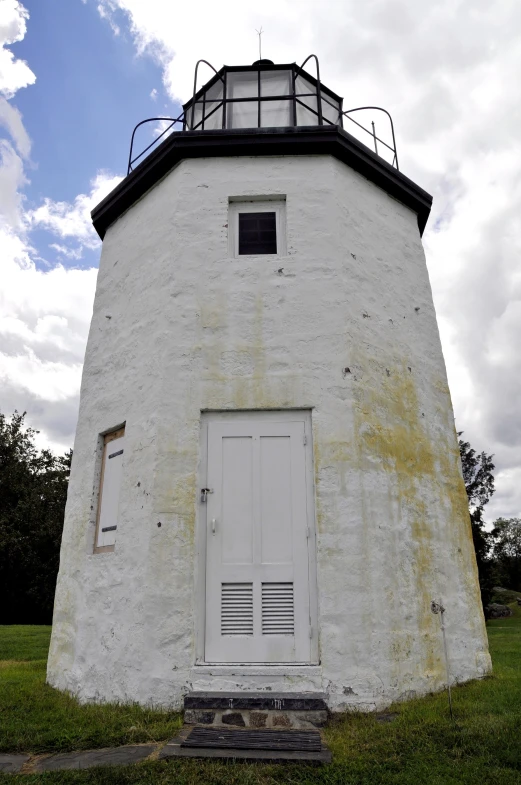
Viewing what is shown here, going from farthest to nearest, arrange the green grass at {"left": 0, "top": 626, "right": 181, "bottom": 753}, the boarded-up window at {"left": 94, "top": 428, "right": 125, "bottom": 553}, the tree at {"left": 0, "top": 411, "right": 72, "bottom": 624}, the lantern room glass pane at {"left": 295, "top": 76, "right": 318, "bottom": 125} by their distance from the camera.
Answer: the tree at {"left": 0, "top": 411, "right": 72, "bottom": 624} < the lantern room glass pane at {"left": 295, "top": 76, "right": 318, "bottom": 125} < the boarded-up window at {"left": 94, "top": 428, "right": 125, "bottom": 553} < the green grass at {"left": 0, "top": 626, "right": 181, "bottom": 753}

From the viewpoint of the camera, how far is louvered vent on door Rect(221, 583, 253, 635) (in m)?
5.49

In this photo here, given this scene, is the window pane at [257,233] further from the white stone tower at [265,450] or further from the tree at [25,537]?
the tree at [25,537]

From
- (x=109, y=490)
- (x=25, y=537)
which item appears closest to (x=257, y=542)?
(x=109, y=490)

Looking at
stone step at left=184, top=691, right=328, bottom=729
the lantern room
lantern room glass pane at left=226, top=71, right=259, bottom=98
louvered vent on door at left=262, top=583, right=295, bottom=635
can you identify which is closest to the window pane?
the lantern room

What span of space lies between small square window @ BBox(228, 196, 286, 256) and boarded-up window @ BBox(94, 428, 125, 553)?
9.26 feet

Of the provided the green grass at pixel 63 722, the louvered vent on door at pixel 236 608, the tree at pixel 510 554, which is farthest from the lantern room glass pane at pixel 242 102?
the tree at pixel 510 554

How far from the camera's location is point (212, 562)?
5684 millimetres

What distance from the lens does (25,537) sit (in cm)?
2348

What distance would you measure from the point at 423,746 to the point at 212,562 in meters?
2.48

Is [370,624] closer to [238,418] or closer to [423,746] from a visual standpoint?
[423,746]

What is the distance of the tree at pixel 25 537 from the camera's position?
77.7 ft

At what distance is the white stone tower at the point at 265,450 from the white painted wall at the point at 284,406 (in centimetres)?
3

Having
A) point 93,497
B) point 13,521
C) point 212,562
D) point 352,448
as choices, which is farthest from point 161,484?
point 13,521

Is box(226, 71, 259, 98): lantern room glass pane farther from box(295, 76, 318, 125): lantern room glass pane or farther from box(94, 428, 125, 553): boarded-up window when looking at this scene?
box(94, 428, 125, 553): boarded-up window
